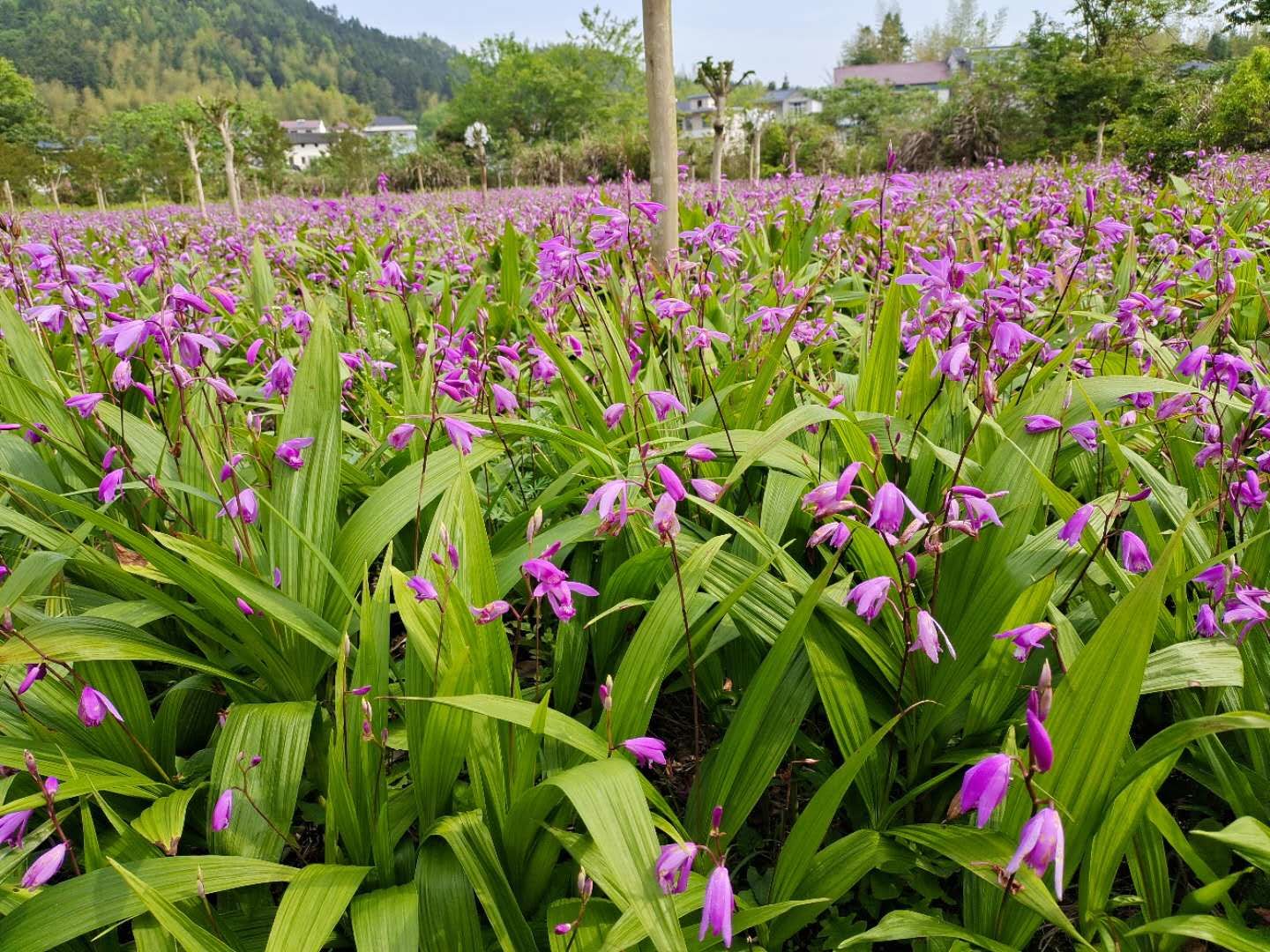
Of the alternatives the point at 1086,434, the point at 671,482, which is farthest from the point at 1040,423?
the point at 671,482

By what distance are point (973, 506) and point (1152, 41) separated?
46.8 meters

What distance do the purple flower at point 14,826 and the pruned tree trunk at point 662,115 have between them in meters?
2.50

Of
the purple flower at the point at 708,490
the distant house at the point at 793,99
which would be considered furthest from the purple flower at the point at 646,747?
the distant house at the point at 793,99

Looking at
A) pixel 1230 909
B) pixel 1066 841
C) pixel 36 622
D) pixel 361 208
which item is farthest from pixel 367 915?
pixel 361 208

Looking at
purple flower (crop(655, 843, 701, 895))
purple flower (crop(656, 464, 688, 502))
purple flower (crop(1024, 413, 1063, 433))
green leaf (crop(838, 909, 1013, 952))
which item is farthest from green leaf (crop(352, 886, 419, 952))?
purple flower (crop(1024, 413, 1063, 433))

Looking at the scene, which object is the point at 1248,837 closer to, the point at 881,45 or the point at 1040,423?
the point at 1040,423

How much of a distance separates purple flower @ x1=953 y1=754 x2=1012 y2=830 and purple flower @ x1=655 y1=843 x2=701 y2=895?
1.07ft

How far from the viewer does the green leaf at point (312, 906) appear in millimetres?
1019

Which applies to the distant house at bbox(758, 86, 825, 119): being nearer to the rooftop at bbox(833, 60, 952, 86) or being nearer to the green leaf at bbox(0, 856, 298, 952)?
the rooftop at bbox(833, 60, 952, 86)

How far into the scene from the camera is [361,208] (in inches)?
526

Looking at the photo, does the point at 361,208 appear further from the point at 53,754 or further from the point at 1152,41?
the point at 1152,41

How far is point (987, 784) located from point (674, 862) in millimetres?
386

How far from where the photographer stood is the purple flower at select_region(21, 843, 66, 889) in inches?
42.1

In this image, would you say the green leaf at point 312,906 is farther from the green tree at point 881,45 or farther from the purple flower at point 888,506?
the green tree at point 881,45
